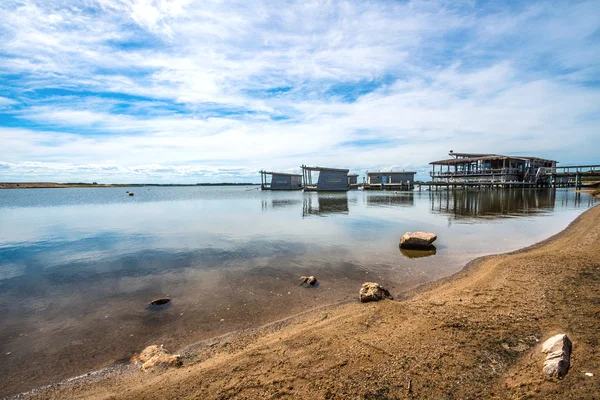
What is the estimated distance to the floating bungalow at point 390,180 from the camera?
3484 inches

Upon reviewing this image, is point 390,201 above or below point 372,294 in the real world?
below

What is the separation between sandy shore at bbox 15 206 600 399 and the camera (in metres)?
3.78

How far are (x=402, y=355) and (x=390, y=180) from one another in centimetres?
9086

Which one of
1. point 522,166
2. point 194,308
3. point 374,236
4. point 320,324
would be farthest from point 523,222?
point 522,166

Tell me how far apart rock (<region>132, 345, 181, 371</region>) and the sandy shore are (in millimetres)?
227

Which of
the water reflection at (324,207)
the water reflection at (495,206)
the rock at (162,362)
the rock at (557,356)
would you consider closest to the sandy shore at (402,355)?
the rock at (557,356)

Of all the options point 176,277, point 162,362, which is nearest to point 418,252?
point 176,277

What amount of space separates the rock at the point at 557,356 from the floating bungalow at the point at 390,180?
8800 cm

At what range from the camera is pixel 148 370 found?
504 centimetres

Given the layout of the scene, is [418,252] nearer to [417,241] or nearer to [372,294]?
[417,241]

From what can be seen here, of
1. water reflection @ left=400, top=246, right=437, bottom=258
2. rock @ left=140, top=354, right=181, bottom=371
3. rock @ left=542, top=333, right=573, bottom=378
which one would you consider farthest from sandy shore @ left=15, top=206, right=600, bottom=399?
water reflection @ left=400, top=246, right=437, bottom=258

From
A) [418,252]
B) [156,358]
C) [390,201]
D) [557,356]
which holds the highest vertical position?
[557,356]

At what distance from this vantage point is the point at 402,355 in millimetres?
4512

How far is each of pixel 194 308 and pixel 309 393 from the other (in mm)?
5326
